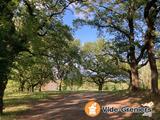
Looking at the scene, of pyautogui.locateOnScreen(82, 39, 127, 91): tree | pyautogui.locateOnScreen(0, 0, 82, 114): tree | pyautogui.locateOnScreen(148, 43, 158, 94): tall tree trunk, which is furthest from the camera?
pyautogui.locateOnScreen(82, 39, 127, 91): tree

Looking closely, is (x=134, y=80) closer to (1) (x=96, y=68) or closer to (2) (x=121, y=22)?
(2) (x=121, y=22)

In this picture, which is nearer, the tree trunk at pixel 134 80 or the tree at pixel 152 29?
the tree at pixel 152 29

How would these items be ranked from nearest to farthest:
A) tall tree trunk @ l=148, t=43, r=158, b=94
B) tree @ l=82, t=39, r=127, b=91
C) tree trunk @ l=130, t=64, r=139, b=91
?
1. tall tree trunk @ l=148, t=43, r=158, b=94
2. tree trunk @ l=130, t=64, r=139, b=91
3. tree @ l=82, t=39, r=127, b=91

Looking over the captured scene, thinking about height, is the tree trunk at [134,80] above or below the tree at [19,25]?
below

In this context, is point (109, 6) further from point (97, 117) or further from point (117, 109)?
point (97, 117)

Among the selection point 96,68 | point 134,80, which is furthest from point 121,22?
point 96,68

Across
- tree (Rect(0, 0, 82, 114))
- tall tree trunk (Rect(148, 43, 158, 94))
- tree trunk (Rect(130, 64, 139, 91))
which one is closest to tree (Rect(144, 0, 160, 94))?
tall tree trunk (Rect(148, 43, 158, 94))

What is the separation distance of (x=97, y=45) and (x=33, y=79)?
578 inches

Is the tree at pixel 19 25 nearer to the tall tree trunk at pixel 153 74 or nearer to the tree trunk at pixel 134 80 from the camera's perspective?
the tall tree trunk at pixel 153 74

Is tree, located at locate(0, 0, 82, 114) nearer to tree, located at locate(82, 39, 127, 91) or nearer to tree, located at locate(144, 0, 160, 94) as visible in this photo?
tree, located at locate(144, 0, 160, 94)

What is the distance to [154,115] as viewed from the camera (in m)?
19.4

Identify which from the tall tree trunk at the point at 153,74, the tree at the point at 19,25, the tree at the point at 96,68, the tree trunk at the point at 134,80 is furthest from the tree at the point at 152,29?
the tree at the point at 96,68

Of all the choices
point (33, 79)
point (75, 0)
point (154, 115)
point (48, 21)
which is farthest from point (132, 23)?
point (33, 79)

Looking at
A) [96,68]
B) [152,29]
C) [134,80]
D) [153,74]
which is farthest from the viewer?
[96,68]
